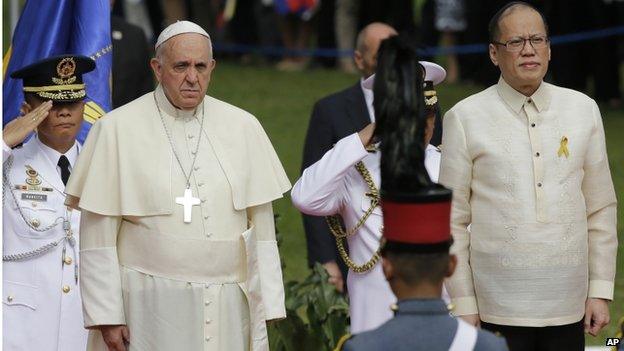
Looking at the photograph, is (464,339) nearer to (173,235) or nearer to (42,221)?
(173,235)

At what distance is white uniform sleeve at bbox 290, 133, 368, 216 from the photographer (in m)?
7.07

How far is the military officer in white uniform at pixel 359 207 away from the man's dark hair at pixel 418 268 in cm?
209

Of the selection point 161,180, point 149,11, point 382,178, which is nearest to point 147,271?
point 161,180

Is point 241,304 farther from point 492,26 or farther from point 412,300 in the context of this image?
point 412,300

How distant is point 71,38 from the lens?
9102mm

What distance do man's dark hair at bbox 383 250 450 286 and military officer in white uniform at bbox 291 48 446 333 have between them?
2088 mm

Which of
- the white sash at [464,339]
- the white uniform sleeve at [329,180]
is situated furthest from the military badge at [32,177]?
the white sash at [464,339]

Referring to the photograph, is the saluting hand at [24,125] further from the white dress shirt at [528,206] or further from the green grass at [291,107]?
the green grass at [291,107]

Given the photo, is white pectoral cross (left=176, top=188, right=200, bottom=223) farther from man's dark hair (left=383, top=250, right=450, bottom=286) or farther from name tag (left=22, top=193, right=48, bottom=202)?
man's dark hair (left=383, top=250, right=450, bottom=286)

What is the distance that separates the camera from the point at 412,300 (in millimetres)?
4977

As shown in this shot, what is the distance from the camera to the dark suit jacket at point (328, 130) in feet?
29.5

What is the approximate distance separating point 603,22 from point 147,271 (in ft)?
40.6

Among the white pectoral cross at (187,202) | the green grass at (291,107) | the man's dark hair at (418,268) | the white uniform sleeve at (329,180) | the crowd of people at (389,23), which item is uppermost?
the crowd of people at (389,23)

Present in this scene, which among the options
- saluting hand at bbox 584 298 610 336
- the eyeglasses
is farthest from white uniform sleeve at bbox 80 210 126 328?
saluting hand at bbox 584 298 610 336
